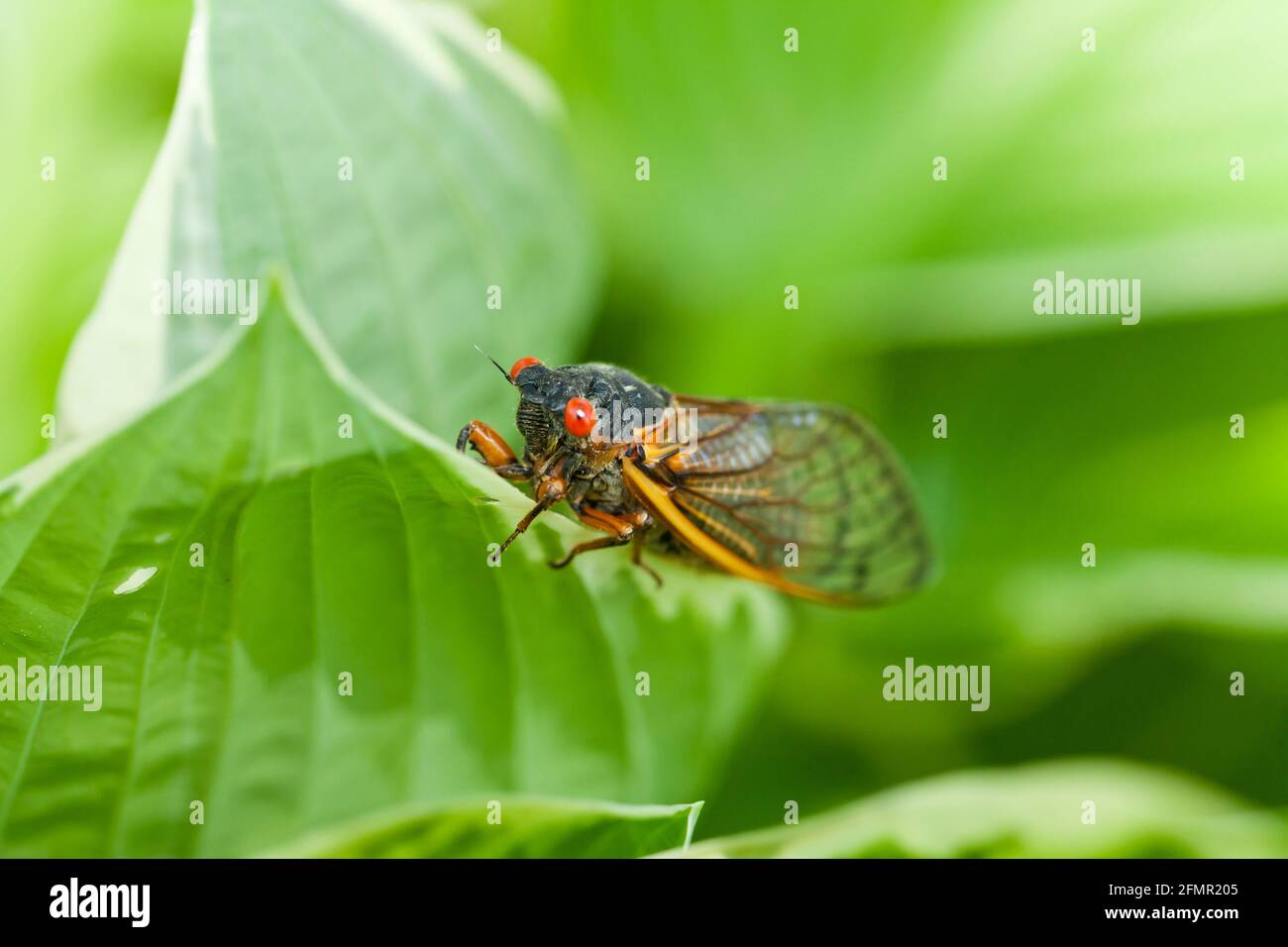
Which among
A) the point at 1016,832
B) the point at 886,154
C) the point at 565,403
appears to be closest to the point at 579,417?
the point at 565,403

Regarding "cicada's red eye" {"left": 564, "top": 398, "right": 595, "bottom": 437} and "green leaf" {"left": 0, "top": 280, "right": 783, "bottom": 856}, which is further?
"cicada's red eye" {"left": 564, "top": 398, "right": 595, "bottom": 437}

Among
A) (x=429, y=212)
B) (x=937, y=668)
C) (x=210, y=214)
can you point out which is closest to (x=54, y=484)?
(x=210, y=214)

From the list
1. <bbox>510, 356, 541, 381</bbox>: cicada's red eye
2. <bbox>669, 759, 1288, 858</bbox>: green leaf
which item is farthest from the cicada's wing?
<bbox>669, 759, 1288, 858</bbox>: green leaf

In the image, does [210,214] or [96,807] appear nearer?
[96,807]

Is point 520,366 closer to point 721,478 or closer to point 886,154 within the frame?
point 721,478

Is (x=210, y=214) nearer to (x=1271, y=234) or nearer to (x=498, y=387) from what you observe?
(x=498, y=387)

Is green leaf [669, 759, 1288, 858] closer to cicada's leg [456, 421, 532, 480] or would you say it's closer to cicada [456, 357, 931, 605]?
cicada [456, 357, 931, 605]

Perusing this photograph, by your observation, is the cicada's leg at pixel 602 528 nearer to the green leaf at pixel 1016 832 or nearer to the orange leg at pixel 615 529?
the orange leg at pixel 615 529
